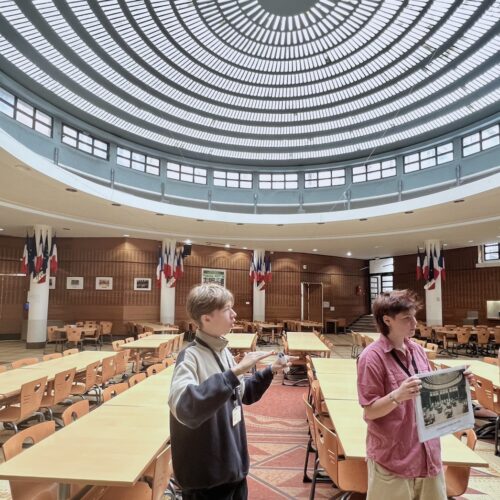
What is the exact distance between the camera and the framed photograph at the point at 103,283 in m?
16.7

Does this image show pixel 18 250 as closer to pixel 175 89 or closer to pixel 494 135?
pixel 175 89

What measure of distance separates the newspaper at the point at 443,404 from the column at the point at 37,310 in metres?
14.7

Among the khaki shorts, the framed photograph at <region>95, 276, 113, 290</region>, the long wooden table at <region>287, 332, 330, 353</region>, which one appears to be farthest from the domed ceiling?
the khaki shorts

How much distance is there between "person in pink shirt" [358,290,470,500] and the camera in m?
1.69

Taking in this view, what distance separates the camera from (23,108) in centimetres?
1137

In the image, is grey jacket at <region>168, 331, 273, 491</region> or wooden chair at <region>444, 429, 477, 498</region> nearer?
grey jacket at <region>168, 331, 273, 491</region>

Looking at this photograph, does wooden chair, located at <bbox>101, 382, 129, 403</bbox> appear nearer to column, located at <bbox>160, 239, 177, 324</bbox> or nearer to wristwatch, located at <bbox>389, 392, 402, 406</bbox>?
wristwatch, located at <bbox>389, 392, 402, 406</bbox>

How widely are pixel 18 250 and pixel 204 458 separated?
17609mm

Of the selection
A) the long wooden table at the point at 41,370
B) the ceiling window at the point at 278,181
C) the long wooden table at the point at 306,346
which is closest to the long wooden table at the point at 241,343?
the long wooden table at the point at 306,346

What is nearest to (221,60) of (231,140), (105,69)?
(105,69)

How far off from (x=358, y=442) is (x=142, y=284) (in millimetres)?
15604

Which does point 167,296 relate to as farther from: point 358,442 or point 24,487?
point 358,442

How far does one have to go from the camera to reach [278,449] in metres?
4.74

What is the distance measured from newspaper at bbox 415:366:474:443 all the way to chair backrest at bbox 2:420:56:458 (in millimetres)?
2554
